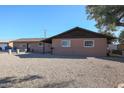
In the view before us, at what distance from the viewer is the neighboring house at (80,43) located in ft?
79.7

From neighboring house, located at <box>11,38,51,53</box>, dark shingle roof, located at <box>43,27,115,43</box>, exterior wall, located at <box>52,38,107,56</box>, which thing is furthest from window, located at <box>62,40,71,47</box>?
neighboring house, located at <box>11,38,51,53</box>

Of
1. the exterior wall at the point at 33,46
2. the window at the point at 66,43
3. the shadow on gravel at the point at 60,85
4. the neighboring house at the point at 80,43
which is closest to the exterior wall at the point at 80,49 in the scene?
the neighboring house at the point at 80,43

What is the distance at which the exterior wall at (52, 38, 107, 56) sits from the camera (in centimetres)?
2427

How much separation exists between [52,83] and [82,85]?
0.93 meters

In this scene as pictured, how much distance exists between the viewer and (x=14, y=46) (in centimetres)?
4819

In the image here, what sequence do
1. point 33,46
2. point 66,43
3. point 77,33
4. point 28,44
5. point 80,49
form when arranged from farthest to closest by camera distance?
point 28,44 → point 33,46 → point 66,43 → point 77,33 → point 80,49

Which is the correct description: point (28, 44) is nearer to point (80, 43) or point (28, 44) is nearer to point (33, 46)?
point (33, 46)

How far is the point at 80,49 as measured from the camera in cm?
2483

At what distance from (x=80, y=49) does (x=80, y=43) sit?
2.05ft

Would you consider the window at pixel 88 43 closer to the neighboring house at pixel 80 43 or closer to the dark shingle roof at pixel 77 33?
the neighboring house at pixel 80 43

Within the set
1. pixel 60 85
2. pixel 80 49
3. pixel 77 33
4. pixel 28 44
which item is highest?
pixel 77 33

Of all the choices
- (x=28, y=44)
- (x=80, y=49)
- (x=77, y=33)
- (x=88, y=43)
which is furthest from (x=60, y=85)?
(x=28, y=44)
